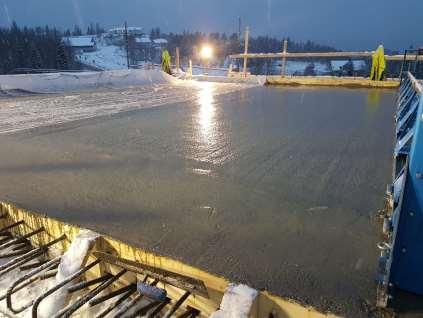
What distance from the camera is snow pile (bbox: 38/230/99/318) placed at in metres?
1.45

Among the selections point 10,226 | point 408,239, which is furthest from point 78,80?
point 408,239

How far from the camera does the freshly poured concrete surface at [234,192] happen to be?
1365mm

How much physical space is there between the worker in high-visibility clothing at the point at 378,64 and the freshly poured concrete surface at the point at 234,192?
602 centimetres

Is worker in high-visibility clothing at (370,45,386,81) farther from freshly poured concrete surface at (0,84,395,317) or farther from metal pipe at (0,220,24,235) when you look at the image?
metal pipe at (0,220,24,235)

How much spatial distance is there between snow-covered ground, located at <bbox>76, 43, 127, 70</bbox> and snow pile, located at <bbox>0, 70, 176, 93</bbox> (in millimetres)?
56776

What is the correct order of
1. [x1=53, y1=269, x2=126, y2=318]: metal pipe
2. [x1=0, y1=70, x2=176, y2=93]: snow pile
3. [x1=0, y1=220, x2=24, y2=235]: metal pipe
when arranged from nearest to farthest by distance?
[x1=53, y1=269, x2=126, y2=318]: metal pipe → [x1=0, y1=220, x2=24, y2=235]: metal pipe → [x1=0, y1=70, x2=176, y2=93]: snow pile

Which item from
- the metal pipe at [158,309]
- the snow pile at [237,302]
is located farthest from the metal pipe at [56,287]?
the snow pile at [237,302]

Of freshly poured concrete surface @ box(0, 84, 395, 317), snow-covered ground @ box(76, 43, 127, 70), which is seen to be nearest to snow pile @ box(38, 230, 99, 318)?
freshly poured concrete surface @ box(0, 84, 395, 317)

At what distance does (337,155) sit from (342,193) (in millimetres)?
881

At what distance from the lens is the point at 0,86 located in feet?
24.5

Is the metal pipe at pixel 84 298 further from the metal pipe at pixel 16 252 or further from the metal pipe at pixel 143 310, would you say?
the metal pipe at pixel 16 252

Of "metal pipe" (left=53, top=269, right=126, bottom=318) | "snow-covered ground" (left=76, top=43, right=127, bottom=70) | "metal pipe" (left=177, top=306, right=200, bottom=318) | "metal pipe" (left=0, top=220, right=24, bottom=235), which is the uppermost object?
"snow-covered ground" (left=76, top=43, right=127, bottom=70)

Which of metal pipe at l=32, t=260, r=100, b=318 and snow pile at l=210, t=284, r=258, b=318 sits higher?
snow pile at l=210, t=284, r=258, b=318

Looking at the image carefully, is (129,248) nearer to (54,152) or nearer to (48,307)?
(48,307)
